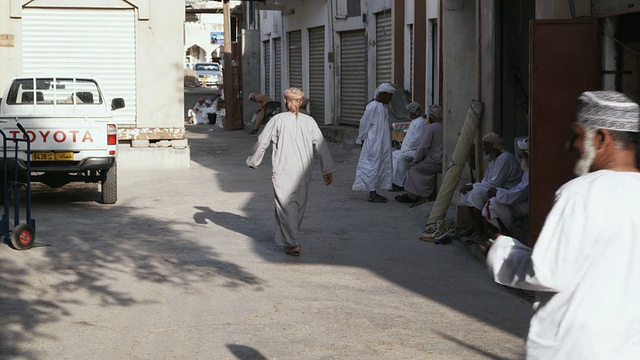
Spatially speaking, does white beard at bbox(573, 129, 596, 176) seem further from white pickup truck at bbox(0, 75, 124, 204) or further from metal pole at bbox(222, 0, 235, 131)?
metal pole at bbox(222, 0, 235, 131)

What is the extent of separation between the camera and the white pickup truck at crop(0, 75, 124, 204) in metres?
12.4

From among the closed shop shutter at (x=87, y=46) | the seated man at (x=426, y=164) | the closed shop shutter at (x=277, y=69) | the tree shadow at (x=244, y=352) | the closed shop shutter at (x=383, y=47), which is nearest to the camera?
the tree shadow at (x=244, y=352)

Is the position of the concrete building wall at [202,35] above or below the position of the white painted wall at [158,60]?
above

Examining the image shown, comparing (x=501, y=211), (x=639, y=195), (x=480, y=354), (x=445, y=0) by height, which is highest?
(x=445, y=0)

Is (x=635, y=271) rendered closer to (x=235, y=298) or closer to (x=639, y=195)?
(x=639, y=195)

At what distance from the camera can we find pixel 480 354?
6273 mm

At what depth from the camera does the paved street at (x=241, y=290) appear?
6.42m

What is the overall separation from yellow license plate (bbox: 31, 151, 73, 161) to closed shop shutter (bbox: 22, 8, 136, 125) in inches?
231

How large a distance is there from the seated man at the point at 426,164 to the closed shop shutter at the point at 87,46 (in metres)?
7.05

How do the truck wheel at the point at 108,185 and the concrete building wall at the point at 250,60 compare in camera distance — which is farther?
the concrete building wall at the point at 250,60

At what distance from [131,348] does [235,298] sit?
1571mm

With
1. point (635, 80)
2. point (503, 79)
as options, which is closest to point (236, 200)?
point (503, 79)

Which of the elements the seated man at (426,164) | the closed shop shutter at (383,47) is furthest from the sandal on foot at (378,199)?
the closed shop shutter at (383,47)

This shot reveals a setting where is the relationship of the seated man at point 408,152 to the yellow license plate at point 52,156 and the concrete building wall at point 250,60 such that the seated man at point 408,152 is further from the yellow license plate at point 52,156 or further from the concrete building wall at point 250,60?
the concrete building wall at point 250,60
